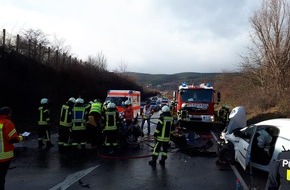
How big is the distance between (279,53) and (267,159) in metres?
25.1

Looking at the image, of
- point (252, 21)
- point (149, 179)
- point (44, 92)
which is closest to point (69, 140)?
point (149, 179)

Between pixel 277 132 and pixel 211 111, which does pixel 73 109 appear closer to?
pixel 277 132

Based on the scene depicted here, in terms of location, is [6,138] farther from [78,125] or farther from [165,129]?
[78,125]

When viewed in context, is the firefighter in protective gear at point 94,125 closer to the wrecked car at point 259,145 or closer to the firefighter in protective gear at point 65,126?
the firefighter in protective gear at point 65,126

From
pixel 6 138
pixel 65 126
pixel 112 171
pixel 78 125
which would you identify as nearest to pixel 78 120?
pixel 78 125

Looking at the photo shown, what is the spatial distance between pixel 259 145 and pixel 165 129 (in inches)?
112

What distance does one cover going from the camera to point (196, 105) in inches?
827

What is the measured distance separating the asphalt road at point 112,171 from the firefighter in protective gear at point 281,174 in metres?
3.33

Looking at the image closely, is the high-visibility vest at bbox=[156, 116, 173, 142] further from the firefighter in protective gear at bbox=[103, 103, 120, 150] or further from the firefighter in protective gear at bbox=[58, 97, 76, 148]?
the firefighter in protective gear at bbox=[58, 97, 76, 148]

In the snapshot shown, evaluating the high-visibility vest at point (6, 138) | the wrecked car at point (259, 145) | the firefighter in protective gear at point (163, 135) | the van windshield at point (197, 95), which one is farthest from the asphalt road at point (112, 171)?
the van windshield at point (197, 95)

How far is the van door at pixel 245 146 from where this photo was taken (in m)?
8.66

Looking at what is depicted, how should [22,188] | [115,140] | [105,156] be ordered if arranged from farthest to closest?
[115,140] < [105,156] < [22,188]

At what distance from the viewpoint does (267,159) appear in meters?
8.38

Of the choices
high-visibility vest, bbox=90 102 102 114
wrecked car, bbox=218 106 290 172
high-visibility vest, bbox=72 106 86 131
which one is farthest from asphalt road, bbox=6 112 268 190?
high-visibility vest, bbox=90 102 102 114
